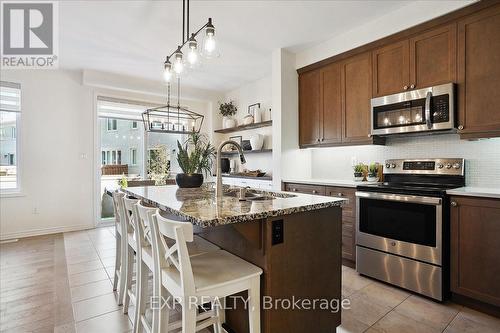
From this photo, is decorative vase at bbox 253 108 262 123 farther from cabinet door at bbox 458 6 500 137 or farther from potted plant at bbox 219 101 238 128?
cabinet door at bbox 458 6 500 137

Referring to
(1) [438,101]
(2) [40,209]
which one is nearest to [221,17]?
(1) [438,101]

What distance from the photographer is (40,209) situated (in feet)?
14.8

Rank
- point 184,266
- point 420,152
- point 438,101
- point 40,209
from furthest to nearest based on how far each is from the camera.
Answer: point 40,209
point 420,152
point 438,101
point 184,266

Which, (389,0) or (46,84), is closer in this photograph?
(389,0)

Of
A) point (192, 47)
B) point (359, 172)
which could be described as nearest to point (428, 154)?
point (359, 172)

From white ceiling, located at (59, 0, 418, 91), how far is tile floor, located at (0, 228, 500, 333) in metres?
2.85

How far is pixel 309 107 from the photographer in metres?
3.90

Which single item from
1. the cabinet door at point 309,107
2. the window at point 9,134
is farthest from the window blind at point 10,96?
the cabinet door at point 309,107

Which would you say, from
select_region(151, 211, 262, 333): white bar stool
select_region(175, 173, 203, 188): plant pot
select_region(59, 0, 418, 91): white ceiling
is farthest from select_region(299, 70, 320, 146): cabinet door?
select_region(151, 211, 262, 333): white bar stool

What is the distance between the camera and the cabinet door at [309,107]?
3.79 meters

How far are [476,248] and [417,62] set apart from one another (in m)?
1.84

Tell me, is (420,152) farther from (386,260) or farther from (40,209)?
(40,209)

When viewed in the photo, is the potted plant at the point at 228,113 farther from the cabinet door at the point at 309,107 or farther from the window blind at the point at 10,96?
the window blind at the point at 10,96

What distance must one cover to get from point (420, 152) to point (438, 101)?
2.10ft
